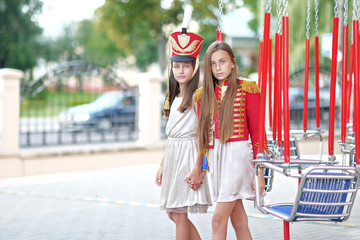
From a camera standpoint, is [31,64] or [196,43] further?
[31,64]

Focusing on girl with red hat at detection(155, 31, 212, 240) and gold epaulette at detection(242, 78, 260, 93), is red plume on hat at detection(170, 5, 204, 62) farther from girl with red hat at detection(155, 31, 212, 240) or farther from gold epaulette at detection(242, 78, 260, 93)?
gold epaulette at detection(242, 78, 260, 93)

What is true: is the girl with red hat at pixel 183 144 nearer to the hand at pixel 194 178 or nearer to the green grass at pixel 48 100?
the hand at pixel 194 178

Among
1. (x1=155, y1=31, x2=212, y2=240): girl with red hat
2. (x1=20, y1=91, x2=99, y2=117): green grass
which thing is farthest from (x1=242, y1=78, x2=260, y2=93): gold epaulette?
(x1=20, y1=91, x2=99, y2=117): green grass

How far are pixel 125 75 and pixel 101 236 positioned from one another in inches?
305

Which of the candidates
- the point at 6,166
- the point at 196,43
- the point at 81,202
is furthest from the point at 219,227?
the point at 6,166

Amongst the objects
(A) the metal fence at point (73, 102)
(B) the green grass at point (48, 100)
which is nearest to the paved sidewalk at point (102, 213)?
(A) the metal fence at point (73, 102)

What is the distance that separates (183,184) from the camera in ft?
14.3

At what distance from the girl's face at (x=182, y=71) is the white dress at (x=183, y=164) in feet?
0.64

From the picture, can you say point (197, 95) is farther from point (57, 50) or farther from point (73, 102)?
point (57, 50)

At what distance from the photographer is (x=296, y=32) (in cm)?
2367

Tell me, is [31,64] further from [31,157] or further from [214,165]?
[214,165]

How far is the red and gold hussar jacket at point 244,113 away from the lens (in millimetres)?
4074

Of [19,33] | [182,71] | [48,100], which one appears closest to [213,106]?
[182,71]

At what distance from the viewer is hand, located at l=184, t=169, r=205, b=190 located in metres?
4.25
